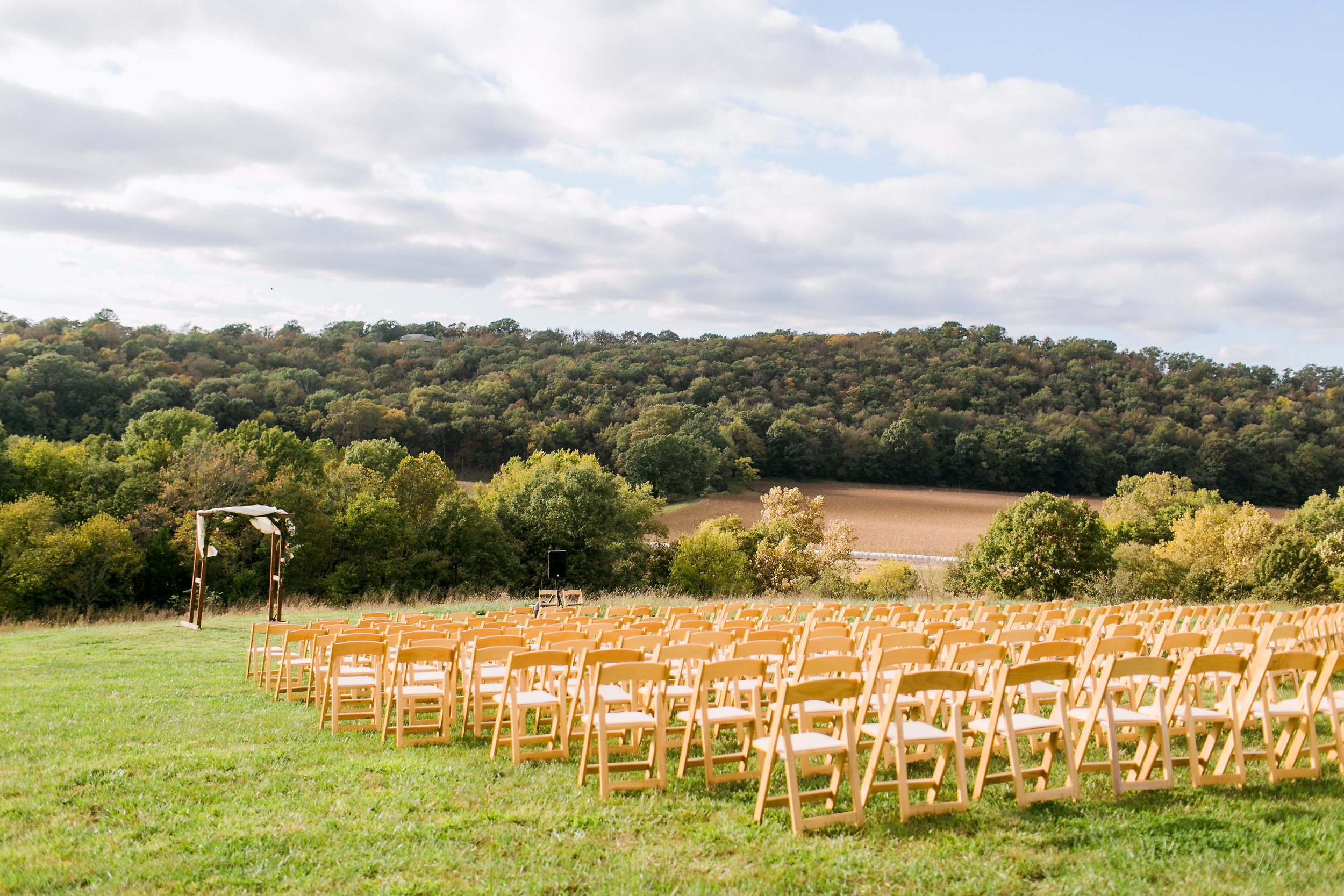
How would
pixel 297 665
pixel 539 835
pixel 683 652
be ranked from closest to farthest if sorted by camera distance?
pixel 539 835 → pixel 683 652 → pixel 297 665

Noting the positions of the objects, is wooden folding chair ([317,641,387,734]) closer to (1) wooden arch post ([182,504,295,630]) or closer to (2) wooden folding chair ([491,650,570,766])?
(2) wooden folding chair ([491,650,570,766])

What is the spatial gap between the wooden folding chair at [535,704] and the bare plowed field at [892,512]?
1748 inches

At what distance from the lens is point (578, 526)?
130 ft

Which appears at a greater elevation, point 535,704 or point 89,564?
point 535,704

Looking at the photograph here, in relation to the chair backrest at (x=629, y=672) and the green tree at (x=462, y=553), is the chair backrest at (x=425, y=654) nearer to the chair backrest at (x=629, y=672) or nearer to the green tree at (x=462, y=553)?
the chair backrest at (x=629, y=672)

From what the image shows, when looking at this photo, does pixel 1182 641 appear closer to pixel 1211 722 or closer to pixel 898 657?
pixel 1211 722

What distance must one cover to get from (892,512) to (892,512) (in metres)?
0.04

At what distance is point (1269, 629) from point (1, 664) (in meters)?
14.6

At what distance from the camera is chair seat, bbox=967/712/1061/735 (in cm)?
515

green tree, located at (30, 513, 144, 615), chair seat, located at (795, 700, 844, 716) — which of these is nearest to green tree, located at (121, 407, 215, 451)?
green tree, located at (30, 513, 144, 615)

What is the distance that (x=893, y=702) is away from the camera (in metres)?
4.69

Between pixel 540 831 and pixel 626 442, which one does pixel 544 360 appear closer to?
pixel 626 442

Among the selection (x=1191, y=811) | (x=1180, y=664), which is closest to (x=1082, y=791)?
(x=1191, y=811)

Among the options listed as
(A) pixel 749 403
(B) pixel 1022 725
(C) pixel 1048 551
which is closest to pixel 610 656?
(B) pixel 1022 725
